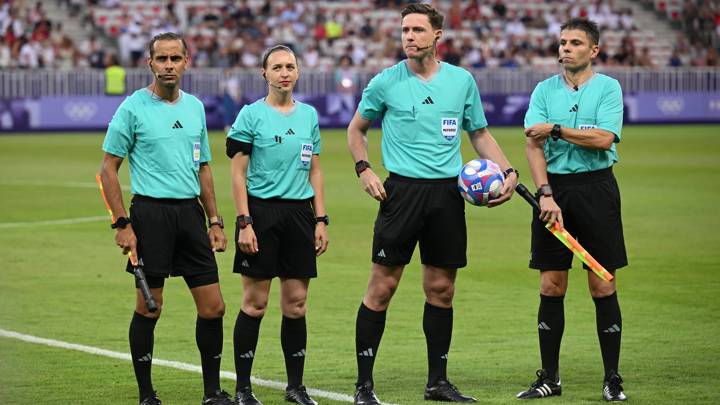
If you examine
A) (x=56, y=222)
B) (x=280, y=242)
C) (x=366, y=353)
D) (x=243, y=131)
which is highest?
(x=243, y=131)

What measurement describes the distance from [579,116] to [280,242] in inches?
82.4

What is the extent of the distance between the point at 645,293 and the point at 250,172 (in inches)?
227

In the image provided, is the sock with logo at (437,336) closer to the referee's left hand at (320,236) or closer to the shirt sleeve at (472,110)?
the referee's left hand at (320,236)

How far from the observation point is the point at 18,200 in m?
21.4

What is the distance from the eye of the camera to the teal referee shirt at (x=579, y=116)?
8.61 meters

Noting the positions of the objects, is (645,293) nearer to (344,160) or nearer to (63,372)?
(63,372)

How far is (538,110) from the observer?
8.73m

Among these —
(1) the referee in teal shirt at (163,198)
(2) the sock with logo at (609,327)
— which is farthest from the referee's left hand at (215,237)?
(2) the sock with logo at (609,327)

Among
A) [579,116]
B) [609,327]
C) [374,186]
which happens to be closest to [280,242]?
[374,186]

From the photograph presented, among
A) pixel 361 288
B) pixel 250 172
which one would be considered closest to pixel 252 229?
pixel 250 172

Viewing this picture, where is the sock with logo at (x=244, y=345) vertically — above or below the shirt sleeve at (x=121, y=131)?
below

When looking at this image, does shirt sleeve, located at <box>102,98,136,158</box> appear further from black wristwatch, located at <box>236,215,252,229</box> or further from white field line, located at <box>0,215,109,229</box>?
white field line, located at <box>0,215,109,229</box>

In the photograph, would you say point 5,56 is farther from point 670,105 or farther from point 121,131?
point 121,131

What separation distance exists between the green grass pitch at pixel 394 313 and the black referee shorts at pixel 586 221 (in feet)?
2.87
